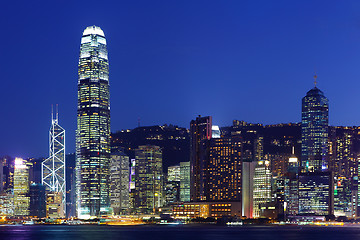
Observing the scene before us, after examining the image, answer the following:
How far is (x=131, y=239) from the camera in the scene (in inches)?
6973

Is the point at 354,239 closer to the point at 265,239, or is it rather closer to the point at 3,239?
the point at 265,239

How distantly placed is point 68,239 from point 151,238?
1999cm

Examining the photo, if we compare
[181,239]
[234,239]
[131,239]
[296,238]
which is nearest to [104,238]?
[131,239]

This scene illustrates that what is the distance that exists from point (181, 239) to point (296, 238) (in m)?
29.3

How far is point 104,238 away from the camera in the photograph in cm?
18025

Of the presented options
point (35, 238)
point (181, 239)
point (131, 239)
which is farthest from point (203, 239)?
point (35, 238)

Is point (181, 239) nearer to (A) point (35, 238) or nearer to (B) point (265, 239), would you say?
(B) point (265, 239)

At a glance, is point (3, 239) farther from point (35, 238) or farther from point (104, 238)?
point (104, 238)

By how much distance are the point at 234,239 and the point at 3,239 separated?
55422 millimetres

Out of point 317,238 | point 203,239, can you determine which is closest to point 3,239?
point 203,239

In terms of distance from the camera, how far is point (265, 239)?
17738cm

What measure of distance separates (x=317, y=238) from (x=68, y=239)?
61.1 meters

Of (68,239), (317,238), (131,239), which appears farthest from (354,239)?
(68,239)

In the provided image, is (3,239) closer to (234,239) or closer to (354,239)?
(234,239)
